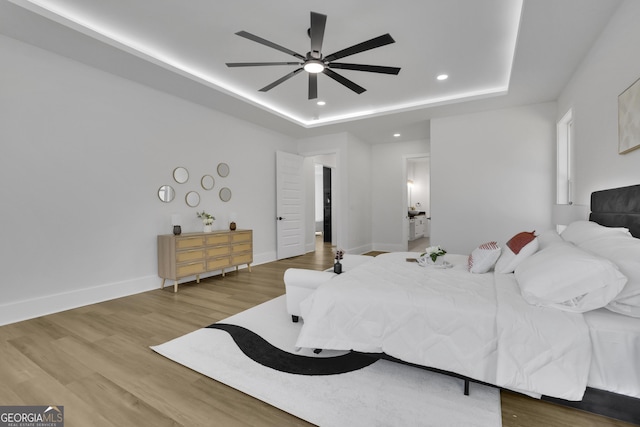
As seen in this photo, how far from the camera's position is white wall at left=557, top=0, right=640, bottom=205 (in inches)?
88.3

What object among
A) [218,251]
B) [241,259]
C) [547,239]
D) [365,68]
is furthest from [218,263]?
[547,239]

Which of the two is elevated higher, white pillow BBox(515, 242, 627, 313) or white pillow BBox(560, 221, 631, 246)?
white pillow BBox(560, 221, 631, 246)

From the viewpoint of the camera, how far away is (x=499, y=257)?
2.60 m

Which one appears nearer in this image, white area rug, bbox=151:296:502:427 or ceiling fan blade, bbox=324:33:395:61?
white area rug, bbox=151:296:502:427

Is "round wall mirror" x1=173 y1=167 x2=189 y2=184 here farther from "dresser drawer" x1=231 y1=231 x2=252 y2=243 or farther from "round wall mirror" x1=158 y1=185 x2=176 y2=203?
"dresser drawer" x1=231 y1=231 x2=252 y2=243

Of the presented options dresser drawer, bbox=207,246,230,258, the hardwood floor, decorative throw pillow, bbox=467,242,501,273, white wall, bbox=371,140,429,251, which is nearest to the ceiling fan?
decorative throw pillow, bbox=467,242,501,273

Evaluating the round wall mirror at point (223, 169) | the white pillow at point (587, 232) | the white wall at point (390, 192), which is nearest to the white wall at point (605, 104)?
the white pillow at point (587, 232)

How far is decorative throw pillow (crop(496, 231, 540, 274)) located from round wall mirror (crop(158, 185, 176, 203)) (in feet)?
14.4

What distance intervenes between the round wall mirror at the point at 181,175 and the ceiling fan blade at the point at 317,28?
3.01m

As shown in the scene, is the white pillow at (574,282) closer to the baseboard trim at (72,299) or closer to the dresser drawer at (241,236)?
the dresser drawer at (241,236)

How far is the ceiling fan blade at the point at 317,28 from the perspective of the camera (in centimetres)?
214

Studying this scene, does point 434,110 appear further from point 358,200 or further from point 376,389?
point 376,389

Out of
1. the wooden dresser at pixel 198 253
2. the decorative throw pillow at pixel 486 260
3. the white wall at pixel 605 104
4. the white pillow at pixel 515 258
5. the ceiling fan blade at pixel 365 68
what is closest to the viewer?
Answer: the white wall at pixel 605 104

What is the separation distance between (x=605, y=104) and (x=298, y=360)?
368 centimetres
